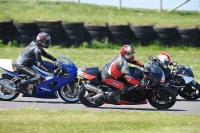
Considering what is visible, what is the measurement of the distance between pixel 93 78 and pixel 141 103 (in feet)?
4.01

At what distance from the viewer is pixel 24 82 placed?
14961 millimetres

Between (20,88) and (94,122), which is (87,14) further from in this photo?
(94,122)

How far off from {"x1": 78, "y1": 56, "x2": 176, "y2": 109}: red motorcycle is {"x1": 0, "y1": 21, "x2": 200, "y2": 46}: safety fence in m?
11.7

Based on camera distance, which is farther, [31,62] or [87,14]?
[87,14]

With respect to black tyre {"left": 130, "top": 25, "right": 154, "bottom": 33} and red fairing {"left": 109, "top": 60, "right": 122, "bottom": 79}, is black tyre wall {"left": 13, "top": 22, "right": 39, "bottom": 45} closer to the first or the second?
black tyre {"left": 130, "top": 25, "right": 154, "bottom": 33}

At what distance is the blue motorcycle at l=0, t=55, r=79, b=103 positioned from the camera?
15.0 meters

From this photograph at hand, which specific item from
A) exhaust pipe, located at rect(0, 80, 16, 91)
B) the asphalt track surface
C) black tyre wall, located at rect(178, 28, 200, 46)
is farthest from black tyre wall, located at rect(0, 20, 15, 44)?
exhaust pipe, located at rect(0, 80, 16, 91)

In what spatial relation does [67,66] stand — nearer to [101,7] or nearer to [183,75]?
[183,75]

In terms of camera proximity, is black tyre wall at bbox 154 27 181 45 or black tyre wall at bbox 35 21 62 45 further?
black tyre wall at bbox 154 27 181 45

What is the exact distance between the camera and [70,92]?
49.3 ft

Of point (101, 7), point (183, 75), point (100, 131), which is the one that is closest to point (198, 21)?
point (101, 7)

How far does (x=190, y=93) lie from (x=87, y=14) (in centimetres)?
1638

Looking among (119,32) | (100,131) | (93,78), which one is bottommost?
(100,131)

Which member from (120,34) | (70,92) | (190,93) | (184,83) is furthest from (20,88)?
(120,34)
